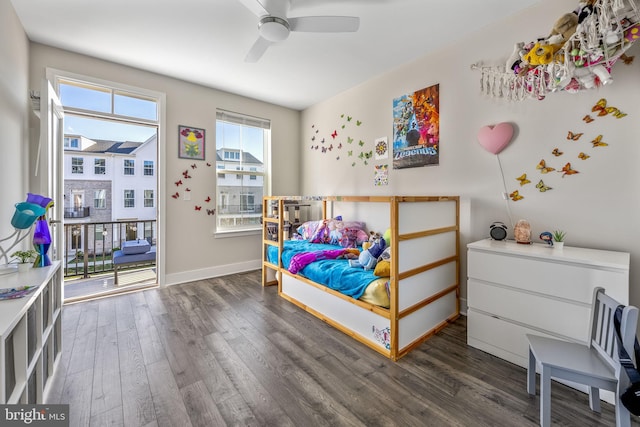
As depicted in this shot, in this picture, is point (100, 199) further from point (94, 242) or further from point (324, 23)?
point (324, 23)

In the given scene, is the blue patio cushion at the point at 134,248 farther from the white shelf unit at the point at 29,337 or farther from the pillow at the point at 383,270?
the pillow at the point at 383,270

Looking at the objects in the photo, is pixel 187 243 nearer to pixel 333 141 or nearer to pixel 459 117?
pixel 333 141

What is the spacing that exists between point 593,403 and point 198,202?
3940 mm

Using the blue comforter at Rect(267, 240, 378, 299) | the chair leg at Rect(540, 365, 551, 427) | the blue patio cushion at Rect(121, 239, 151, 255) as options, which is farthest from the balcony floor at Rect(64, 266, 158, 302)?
the chair leg at Rect(540, 365, 551, 427)

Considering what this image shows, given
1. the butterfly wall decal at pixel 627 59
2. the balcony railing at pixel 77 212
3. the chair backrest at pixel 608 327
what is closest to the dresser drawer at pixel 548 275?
the chair backrest at pixel 608 327

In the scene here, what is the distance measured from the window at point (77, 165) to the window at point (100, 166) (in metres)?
0.20

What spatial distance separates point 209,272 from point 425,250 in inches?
114

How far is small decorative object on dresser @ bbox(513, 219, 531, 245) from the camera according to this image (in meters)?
1.96

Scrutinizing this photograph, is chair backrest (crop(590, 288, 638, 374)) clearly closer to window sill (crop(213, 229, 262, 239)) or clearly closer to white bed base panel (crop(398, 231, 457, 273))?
white bed base panel (crop(398, 231, 457, 273))

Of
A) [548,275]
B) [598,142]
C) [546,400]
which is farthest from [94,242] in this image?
[598,142]

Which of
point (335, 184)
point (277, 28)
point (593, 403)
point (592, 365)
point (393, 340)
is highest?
point (277, 28)

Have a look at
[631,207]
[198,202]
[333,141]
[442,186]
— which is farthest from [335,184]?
[631,207]

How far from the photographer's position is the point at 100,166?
5426 millimetres

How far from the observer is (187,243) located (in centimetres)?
346
